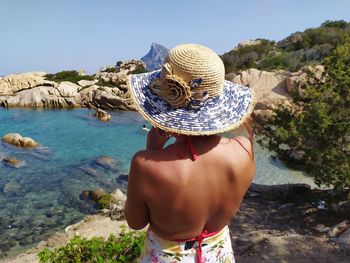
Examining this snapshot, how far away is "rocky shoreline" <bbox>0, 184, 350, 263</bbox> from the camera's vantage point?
239 inches

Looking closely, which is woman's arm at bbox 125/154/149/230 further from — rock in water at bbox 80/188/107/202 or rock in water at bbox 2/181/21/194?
rock in water at bbox 2/181/21/194

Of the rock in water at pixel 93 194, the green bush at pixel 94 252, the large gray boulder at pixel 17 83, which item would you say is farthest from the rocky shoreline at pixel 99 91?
the green bush at pixel 94 252

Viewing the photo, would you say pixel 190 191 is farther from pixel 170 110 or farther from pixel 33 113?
pixel 33 113

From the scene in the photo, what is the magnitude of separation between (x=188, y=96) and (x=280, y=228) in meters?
7.73

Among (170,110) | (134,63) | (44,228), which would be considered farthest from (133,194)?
(134,63)

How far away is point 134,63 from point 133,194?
4819 centimetres

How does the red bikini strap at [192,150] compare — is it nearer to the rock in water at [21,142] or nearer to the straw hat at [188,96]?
the straw hat at [188,96]

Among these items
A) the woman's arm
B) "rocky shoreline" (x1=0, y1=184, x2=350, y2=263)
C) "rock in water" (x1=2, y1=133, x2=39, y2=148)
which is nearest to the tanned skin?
the woman's arm

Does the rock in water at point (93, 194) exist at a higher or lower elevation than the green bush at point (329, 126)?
lower

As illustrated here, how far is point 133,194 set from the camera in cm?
179

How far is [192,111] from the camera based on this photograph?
1762mm

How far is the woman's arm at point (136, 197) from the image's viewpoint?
5.61 ft

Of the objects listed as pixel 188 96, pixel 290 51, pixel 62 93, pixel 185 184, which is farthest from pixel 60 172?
pixel 290 51

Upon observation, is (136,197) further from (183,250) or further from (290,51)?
(290,51)
